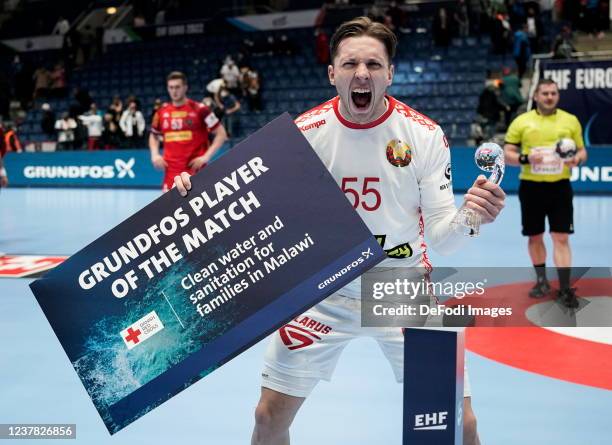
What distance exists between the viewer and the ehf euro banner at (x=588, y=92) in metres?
13.1

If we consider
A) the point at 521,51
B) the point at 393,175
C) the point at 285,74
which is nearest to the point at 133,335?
the point at 393,175

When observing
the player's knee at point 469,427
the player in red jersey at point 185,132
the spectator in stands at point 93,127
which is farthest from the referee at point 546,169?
the spectator in stands at point 93,127

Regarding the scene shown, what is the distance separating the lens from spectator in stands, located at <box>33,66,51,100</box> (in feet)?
76.7

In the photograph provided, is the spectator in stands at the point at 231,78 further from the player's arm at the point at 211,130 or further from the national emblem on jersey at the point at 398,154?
the national emblem on jersey at the point at 398,154

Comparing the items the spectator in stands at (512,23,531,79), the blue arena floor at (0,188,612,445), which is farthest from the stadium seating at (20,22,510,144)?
the blue arena floor at (0,188,612,445)

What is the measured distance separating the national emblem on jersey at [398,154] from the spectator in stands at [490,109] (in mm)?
13281

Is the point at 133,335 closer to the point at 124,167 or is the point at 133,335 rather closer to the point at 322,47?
the point at 124,167

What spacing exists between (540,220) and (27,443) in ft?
14.9

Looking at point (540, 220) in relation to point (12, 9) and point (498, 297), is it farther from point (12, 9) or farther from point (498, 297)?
point (12, 9)

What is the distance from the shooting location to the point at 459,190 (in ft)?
47.8

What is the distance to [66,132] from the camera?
62.6 feet

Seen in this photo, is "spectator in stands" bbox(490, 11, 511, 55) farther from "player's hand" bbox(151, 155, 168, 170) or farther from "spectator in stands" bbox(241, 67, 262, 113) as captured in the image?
"player's hand" bbox(151, 155, 168, 170)

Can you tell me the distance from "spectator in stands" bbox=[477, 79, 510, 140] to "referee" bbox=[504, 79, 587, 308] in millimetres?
9271

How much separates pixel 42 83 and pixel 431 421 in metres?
24.2
